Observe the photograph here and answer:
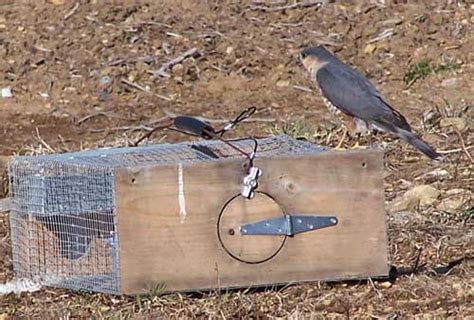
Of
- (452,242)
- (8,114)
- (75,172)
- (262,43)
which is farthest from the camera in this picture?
(262,43)

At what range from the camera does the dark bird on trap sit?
671 cm

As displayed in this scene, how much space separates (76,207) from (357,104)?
2040mm

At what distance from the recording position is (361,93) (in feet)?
22.6

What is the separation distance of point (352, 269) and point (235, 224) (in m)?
0.48

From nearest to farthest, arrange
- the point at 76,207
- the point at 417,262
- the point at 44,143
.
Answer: the point at 76,207 < the point at 417,262 < the point at 44,143

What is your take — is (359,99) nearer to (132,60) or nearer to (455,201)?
(455,201)

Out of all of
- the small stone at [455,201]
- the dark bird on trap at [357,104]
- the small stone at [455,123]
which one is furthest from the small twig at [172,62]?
the small stone at [455,201]

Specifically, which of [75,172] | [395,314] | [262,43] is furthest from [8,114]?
[395,314]

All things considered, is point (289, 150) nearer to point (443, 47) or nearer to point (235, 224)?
point (235, 224)

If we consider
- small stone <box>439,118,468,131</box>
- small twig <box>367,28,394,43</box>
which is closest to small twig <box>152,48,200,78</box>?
small twig <box>367,28,394,43</box>

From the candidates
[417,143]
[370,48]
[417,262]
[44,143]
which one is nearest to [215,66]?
[370,48]

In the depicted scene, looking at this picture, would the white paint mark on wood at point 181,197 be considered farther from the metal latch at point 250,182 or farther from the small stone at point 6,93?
the small stone at point 6,93

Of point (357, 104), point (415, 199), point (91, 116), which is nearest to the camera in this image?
point (415, 199)

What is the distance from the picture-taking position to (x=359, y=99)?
22.5 ft
